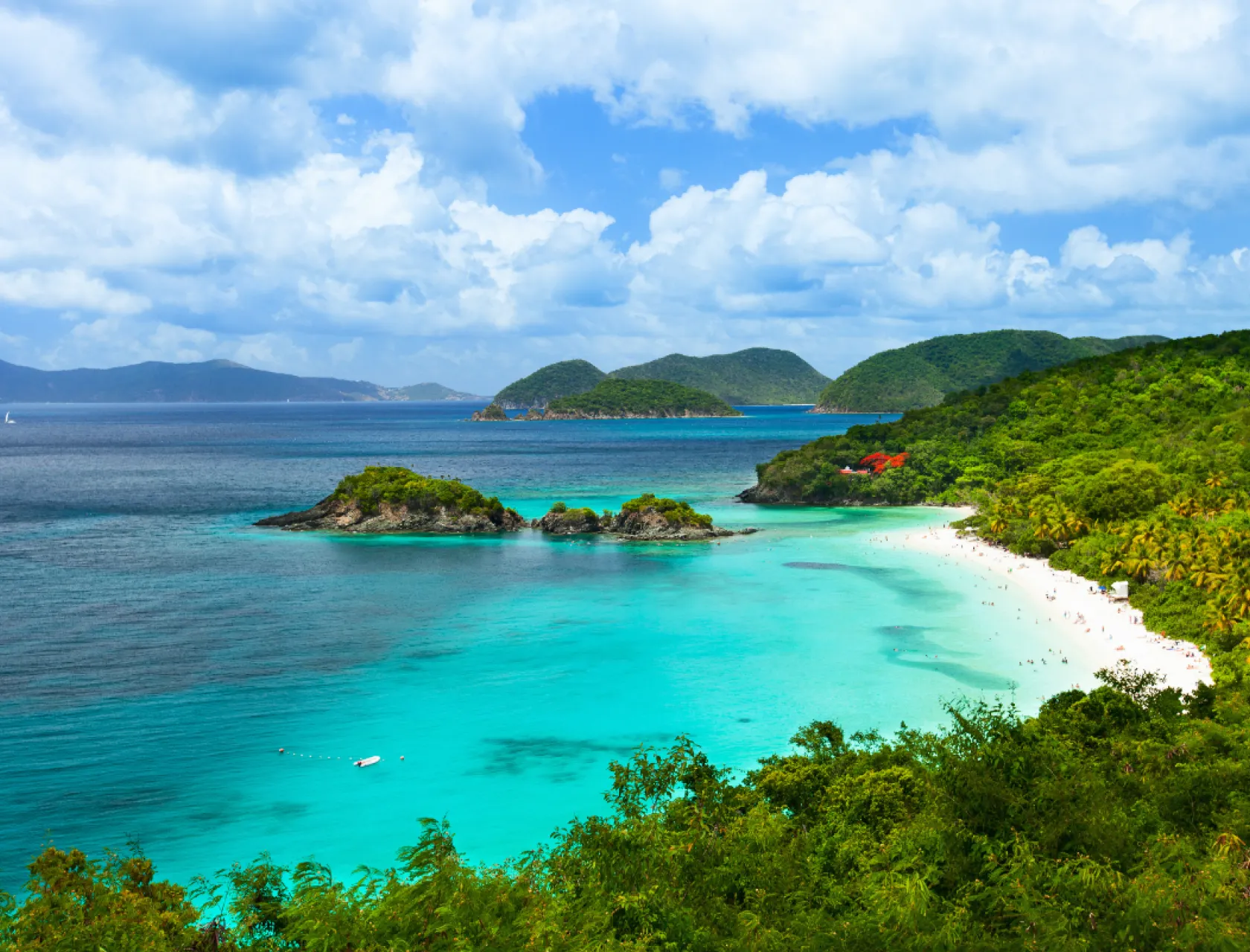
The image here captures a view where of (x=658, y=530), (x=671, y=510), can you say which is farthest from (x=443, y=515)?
(x=671, y=510)

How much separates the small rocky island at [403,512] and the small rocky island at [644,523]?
198 inches

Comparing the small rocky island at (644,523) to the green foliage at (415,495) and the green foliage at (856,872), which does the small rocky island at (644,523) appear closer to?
the green foliage at (415,495)

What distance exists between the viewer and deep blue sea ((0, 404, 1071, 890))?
2556cm

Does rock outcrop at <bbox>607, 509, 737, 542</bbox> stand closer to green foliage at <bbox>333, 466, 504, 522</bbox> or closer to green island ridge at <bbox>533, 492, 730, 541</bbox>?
green island ridge at <bbox>533, 492, 730, 541</bbox>

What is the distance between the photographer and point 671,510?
74625 millimetres

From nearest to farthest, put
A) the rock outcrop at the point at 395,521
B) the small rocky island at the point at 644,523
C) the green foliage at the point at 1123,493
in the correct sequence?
the green foliage at the point at 1123,493
the small rocky island at the point at 644,523
the rock outcrop at the point at 395,521

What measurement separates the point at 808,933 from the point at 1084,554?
4672 cm

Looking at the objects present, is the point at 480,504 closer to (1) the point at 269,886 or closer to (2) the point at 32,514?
(2) the point at 32,514

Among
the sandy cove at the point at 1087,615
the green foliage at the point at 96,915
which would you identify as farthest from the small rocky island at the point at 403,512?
the green foliage at the point at 96,915

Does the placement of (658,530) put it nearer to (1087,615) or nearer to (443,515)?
(443,515)

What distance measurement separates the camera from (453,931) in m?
13.5

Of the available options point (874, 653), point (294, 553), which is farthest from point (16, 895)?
point (294, 553)

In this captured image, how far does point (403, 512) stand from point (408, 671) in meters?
42.8

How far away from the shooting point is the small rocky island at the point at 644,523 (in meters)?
73.1
